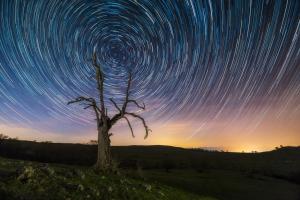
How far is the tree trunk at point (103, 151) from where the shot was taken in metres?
29.6

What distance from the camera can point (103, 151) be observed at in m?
30.2

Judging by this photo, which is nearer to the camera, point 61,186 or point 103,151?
point 61,186

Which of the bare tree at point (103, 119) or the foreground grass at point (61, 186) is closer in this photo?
the foreground grass at point (61, 186)

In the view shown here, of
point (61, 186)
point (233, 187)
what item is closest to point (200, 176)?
point (233, 187)

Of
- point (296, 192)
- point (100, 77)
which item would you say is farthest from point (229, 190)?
point (100, 77)

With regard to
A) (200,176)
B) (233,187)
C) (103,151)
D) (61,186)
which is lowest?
(61,186)

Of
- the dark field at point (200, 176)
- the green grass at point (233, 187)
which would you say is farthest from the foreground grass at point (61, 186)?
the green grass at point (233, 187)

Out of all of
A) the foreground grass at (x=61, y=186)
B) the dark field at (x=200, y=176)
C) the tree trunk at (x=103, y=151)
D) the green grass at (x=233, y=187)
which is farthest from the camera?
the dark field at (x=200, y=176)

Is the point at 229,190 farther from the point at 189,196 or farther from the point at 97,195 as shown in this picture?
the point at 97,195

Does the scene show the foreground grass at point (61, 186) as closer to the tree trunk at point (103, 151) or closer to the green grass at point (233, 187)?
the tree trunk at point (103, 151)

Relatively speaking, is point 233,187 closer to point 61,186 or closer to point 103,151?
point 103,151

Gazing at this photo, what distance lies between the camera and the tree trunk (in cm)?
2956

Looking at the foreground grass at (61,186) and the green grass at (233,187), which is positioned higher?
the green grass at (233,187)

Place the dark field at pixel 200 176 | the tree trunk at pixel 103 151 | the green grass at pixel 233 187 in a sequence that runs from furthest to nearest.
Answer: the dark field at pixel 200 176 → the green grass at pixel 233 187 → the tree trunk at pixel 103 151
